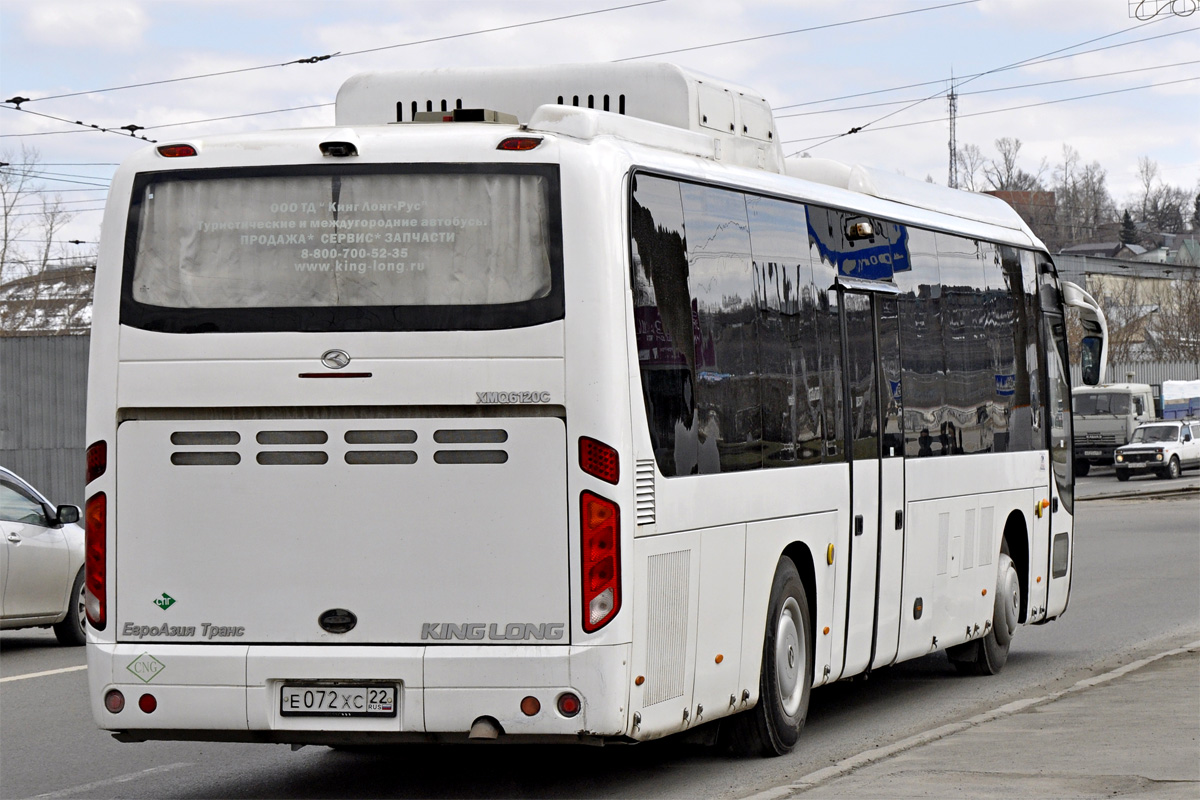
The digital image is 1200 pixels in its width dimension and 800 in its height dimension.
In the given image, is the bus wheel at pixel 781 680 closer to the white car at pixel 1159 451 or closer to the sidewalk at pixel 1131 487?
the sidewalk at pixel 1131 487

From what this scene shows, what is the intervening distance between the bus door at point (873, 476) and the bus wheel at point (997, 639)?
212 centimetres

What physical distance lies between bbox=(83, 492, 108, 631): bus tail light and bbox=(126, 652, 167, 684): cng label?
0.81ft

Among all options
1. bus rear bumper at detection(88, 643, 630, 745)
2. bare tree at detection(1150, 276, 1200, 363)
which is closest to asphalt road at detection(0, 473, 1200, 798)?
bus rear bumper at detection(88, 643, 630, 745)

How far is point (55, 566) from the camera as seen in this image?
15477 mm

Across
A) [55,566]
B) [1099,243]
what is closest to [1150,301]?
[1099,243]

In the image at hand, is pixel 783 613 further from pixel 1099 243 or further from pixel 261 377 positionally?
pixel 1099 243

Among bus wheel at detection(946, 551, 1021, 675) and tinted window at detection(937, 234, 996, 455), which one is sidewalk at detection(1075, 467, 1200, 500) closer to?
bus wheel at detection(946, 551, 1021, 675)

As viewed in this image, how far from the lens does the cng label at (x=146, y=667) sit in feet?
25.2

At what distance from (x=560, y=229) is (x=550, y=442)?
915 millimetres

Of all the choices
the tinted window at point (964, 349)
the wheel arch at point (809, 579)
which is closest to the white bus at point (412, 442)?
the wheel arch at point (809, 579)

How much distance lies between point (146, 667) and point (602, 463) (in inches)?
85.1

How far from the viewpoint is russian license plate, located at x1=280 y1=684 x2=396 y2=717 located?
7535 mm

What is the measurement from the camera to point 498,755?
963 centimetres

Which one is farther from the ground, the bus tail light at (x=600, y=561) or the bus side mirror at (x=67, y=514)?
the bus tail light at (x=600, y=561)
